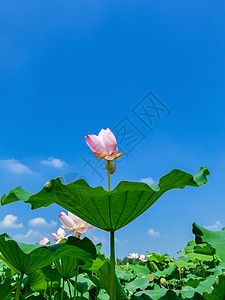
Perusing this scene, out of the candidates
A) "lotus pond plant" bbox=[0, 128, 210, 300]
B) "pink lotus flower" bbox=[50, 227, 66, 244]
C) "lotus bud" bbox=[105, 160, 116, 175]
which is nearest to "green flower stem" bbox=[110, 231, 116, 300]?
"lotus pond plant" bbox=[0, 128, 210, 300]

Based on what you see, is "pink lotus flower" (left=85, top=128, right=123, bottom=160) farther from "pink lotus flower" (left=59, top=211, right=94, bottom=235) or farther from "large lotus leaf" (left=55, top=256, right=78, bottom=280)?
"large lotus leaf" (left=55, top=256, right=78, bottom=280)

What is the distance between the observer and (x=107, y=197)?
89cm

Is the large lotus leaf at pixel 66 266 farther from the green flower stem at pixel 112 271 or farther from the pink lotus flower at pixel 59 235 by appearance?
the green flower stem at pixel 112 271

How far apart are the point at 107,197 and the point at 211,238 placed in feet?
1.45

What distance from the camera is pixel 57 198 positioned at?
0.95 metres

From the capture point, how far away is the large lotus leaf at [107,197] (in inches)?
34.4

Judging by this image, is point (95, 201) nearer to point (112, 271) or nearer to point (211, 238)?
point (112, 271)

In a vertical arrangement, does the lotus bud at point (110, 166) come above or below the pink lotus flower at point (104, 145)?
below

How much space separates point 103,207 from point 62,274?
1.85ft

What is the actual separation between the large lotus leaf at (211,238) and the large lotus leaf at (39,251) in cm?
39

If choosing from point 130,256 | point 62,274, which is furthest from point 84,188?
point 130,256

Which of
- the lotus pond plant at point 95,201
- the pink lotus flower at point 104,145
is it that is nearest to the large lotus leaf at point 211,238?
the lotus pond plant at point 95,201

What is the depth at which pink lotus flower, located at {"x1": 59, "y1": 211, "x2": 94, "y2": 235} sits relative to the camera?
1.23 m

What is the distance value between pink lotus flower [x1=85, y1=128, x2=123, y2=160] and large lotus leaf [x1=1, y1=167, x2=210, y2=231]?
244 millimetres
